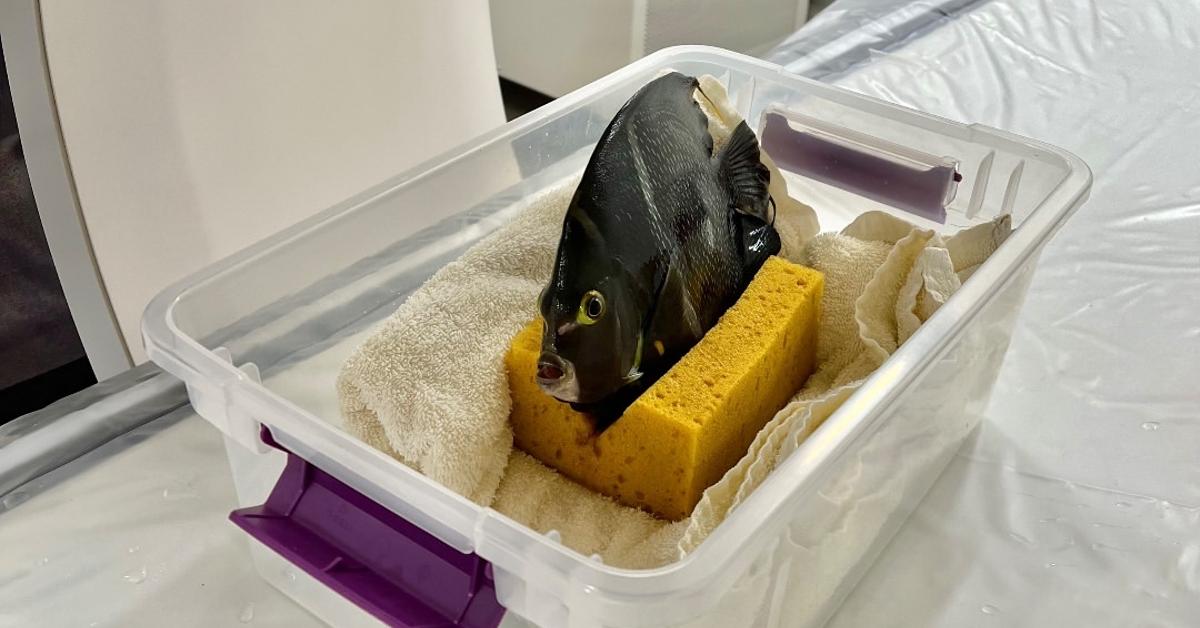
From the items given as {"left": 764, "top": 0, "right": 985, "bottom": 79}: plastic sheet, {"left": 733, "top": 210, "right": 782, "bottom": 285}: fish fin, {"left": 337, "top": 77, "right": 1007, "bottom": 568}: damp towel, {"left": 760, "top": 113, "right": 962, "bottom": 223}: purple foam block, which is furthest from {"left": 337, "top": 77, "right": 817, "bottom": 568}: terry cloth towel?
{"left": 764, "top": 0, "right": 985, "bottom": 79}: plastic sheet

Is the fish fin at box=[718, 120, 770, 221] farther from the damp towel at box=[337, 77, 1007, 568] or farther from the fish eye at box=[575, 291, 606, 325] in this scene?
the fish eye at box=[575, 291, 606, 325]

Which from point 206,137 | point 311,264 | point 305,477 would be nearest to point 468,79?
point 206,137

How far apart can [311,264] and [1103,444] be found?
46 cm

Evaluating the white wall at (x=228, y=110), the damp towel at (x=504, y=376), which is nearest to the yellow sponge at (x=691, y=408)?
the damp towel at (x=504, y=376)

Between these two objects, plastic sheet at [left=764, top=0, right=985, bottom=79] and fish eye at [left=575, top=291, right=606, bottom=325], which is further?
plastic sheet at [left=764, top=0, right=985, bottom=79]

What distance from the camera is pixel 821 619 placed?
0.48 m

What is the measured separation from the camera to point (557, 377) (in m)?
0.45

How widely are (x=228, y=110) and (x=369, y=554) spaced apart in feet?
1.28

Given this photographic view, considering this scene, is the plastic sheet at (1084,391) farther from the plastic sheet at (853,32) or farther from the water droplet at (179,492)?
the water droplet at (179,492)

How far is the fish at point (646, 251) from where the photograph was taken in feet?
1.46

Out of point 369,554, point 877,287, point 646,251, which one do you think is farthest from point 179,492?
point 877,287

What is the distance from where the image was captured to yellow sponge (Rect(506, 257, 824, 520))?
0.45m

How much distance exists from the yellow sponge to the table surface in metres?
0.11

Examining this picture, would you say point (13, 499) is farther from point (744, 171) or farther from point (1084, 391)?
point (1084, 391)
